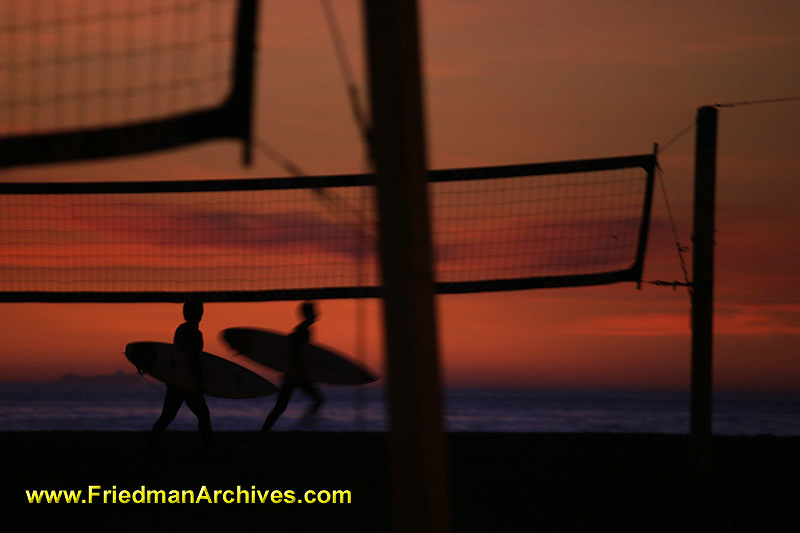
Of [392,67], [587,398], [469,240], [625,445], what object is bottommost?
[587,398]

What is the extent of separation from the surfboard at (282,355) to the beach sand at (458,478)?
30.5 inches

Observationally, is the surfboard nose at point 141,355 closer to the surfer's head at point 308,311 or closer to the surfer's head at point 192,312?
the surfer's head at point 192,312

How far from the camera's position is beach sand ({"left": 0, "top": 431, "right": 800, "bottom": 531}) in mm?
8281

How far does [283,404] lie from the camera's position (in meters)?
12.9

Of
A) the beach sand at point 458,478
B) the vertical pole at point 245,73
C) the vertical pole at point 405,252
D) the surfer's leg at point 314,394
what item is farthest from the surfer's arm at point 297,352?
the vertical pole at point 405,252

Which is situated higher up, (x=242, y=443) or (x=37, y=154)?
(x=37, y=154)

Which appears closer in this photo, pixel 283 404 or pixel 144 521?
pixel 144 521

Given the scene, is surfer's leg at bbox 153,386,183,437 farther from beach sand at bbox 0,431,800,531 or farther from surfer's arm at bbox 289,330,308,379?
surfer's arm at bbox 289,330,308,379

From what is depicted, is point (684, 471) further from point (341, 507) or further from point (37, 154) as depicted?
point (37, 154)

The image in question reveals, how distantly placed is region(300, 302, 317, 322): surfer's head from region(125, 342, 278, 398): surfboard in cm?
130

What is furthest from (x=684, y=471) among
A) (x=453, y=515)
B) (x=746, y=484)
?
(x=453, y=515)

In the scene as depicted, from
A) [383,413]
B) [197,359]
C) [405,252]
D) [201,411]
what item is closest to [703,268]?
[197,359]

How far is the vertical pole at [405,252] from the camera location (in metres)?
4.49

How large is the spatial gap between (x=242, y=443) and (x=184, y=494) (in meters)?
4.22
